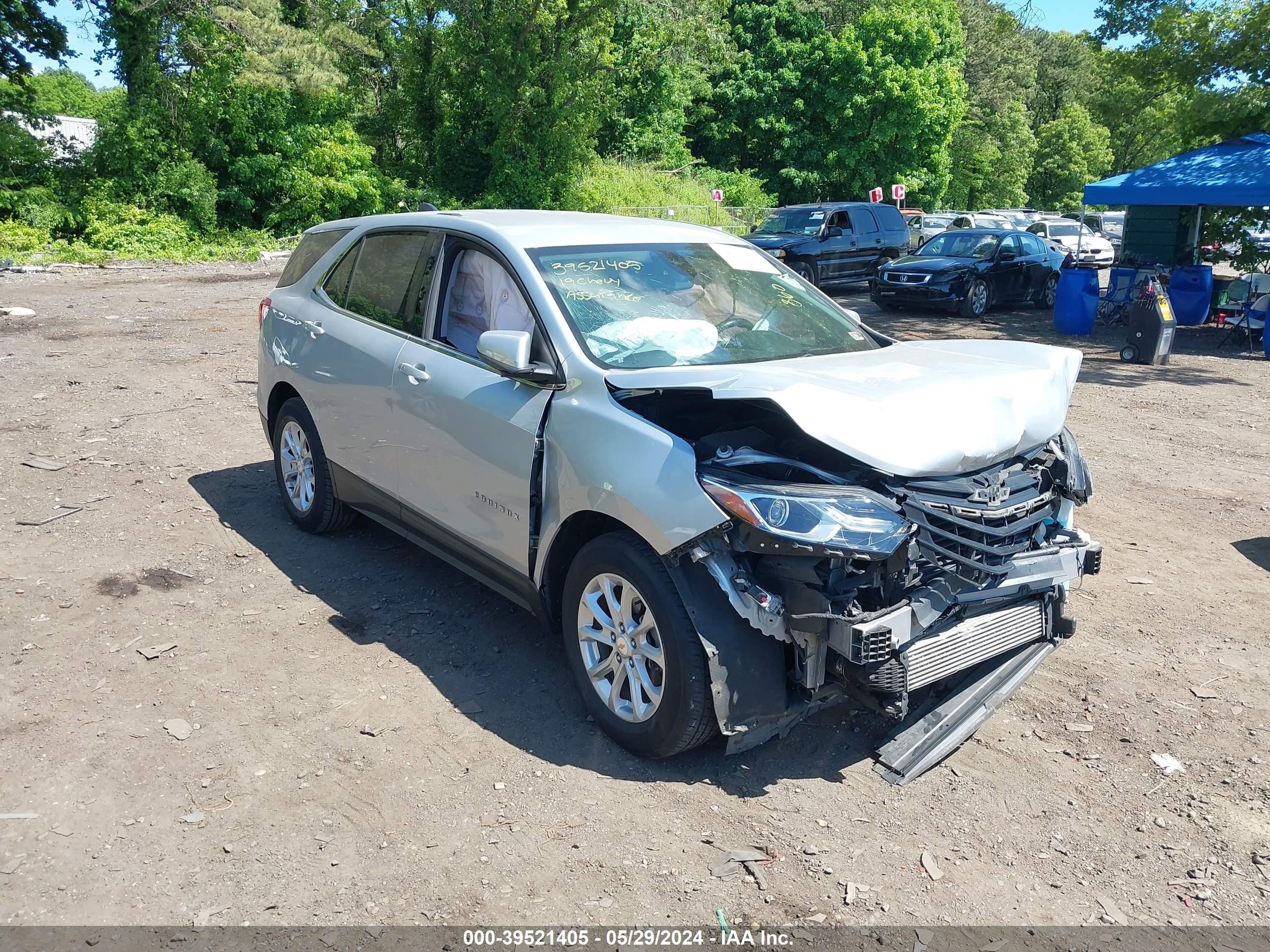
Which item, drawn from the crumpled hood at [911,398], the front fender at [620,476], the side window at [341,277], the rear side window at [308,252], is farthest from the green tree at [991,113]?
the front fender at [620,476]

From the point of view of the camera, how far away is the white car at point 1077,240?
29.9 m

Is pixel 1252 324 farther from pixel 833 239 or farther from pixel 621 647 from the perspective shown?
pixel 621 647

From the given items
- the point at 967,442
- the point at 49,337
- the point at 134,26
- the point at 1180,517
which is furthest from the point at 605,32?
the point at 967,442

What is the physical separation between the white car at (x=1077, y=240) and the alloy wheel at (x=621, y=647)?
28400mm

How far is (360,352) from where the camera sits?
5285 mm

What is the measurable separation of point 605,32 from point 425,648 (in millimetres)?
29556

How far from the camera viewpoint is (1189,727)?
13.7 feet

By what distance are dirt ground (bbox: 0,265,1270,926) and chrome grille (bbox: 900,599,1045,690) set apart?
0.46 m

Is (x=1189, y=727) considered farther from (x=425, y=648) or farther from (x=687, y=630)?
(x=425, y=648)

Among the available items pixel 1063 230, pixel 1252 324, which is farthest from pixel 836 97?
pixel 1252 324

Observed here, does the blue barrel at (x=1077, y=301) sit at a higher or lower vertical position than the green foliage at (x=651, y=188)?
lower

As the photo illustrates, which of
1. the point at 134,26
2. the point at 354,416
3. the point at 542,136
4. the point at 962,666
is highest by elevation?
the point at 134,26

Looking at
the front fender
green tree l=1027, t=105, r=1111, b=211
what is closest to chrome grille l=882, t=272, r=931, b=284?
the front fender

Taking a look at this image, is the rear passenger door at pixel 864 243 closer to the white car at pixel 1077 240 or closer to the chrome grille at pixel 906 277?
the chrome grille at pixel 906 277
